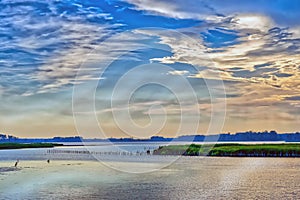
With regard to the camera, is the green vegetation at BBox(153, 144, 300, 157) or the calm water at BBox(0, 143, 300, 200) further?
the green vegetation at BBox(153, 144, 300, 157)

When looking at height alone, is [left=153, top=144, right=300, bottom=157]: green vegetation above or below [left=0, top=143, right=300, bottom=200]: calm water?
above

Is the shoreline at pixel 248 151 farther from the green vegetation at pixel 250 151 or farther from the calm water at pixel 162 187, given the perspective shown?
the calm water at pixel 162 187

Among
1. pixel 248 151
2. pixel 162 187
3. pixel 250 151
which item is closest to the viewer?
pixel 162 187

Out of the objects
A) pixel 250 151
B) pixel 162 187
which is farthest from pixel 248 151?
pixel 162 187

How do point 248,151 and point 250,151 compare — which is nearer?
point 250,151

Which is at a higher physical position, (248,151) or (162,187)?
(248,151)

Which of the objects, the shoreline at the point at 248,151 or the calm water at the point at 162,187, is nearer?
the calm water at the point at 162,187

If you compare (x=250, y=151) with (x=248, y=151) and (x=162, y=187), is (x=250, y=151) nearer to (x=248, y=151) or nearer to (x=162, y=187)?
(x=248, y=151)

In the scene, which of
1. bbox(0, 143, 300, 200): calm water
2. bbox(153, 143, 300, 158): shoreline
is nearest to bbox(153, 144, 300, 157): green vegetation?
bbox(153, 143, 300, 158): shoreline

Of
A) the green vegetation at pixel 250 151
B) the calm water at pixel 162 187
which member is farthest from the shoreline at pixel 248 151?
the calm water at pixel 162 187

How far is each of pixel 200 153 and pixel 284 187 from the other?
7442 centimetres

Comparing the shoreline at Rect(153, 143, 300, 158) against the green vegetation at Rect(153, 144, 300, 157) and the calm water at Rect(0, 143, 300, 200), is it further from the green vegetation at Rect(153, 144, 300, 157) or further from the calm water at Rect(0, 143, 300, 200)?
the calm water at Rect(0, 143, 300, 200)

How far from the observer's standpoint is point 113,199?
38.3m

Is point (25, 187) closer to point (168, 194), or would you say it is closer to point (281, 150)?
point (168, 194)
